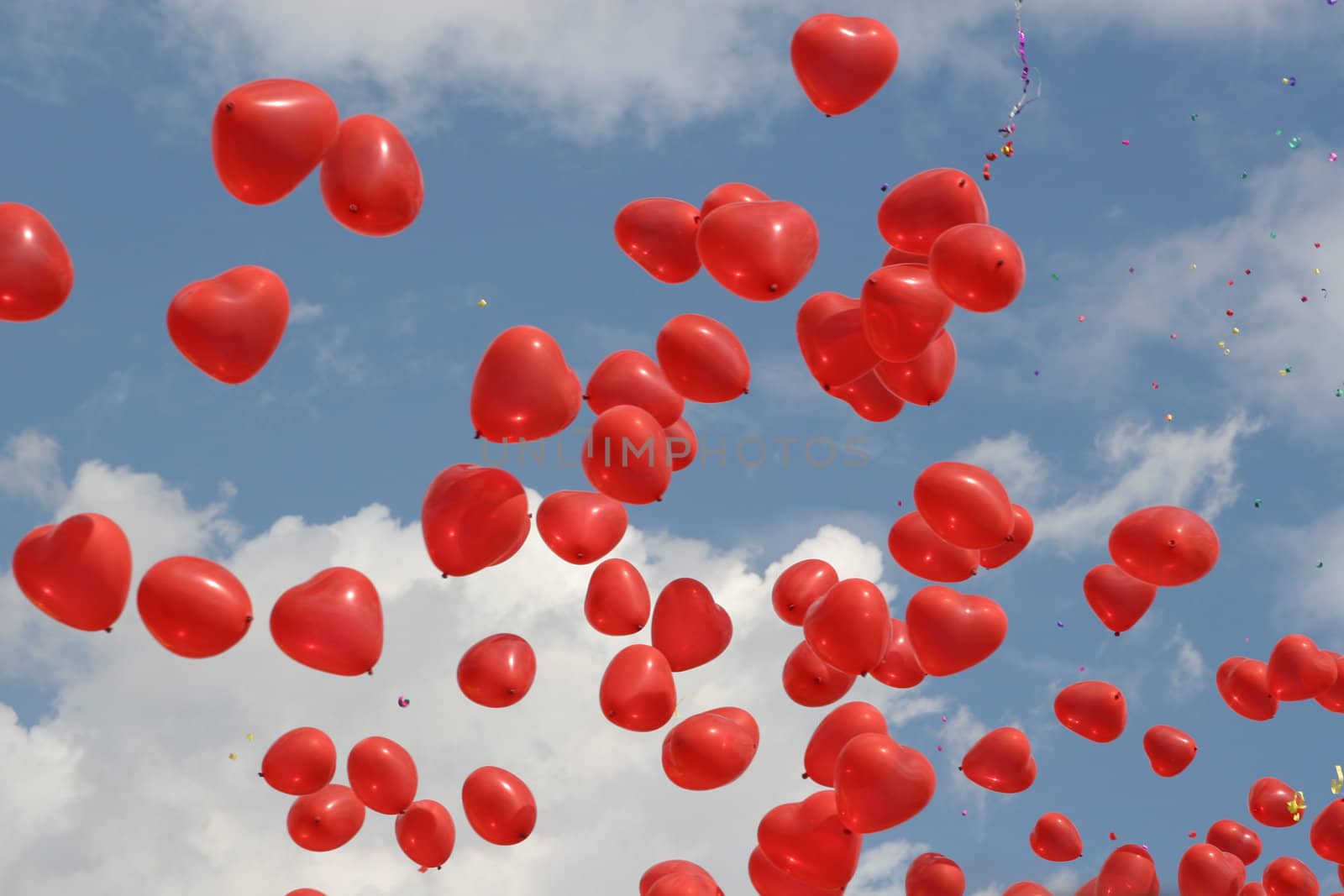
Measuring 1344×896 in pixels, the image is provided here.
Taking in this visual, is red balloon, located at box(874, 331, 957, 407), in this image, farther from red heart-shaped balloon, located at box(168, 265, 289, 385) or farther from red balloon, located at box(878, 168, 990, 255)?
red heart-shaped balloon, located at box(168, 265, 289, 385)

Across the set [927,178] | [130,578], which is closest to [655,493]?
[927,178]

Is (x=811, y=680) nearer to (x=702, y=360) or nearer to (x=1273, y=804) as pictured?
(x=702, y=360)

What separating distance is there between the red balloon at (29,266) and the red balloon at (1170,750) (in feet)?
25.5

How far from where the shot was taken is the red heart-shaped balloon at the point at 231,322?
273 inches

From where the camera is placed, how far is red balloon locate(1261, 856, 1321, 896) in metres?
8.93

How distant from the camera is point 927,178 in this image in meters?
7.70

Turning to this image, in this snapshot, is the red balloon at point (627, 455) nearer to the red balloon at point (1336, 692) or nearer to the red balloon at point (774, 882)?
the red balloon at point (774, 882)

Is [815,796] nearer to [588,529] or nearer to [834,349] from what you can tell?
[588,529]

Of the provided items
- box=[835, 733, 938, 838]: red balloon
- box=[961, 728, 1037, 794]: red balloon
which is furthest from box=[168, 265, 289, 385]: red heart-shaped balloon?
box=[961, 728, 1037, 794]: red balloon

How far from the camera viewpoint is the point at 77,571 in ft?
21.9

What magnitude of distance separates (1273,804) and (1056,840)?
1.70 m

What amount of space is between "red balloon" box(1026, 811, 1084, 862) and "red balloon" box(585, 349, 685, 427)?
397 centimetres

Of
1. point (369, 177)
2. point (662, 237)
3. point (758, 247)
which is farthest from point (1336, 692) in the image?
point (369, 177)

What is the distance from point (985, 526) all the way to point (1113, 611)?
164 centimetres
